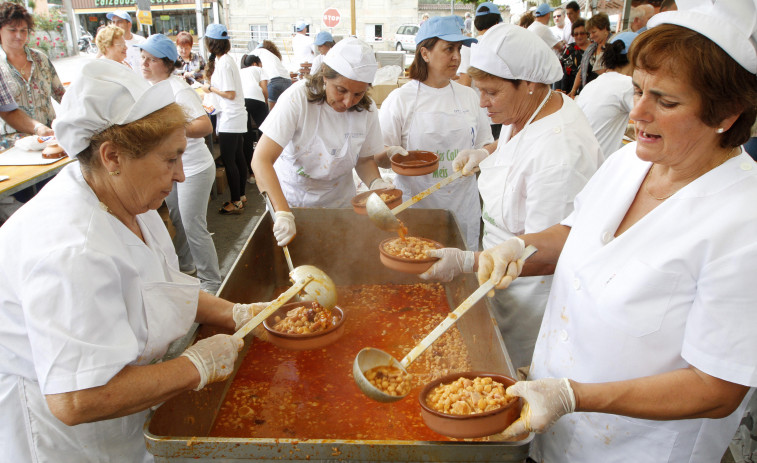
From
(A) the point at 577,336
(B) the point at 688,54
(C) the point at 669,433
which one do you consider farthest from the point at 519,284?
(B) the point at 688,54

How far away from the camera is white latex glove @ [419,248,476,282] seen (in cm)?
214

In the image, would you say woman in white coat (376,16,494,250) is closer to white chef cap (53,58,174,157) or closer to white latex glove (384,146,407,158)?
white latex glove (384,146,407,158)

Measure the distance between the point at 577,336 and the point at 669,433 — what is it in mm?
343

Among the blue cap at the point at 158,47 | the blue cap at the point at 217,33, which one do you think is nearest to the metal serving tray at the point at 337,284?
the blue cap at the point at 158,47

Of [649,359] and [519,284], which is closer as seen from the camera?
[649,359]

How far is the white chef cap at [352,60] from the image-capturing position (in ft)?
8.93

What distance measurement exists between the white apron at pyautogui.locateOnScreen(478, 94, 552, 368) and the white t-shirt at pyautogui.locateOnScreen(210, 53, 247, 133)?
4.64m

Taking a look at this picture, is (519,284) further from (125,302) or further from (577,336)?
(125,302)

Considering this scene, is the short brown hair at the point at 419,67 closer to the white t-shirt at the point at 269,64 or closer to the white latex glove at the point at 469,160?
the white latex glove at the point at 469,160

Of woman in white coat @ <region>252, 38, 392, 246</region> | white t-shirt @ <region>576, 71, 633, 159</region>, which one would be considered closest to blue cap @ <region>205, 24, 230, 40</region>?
woman in white coat @ <region>252, 38, 392, 246</region>

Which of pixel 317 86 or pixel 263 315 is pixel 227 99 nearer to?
pixel 317 86

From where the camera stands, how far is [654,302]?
1213mm

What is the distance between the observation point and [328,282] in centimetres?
228

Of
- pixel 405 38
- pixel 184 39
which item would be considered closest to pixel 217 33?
pixel 184 39
